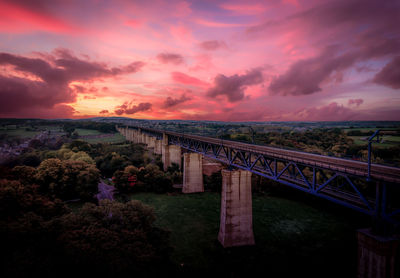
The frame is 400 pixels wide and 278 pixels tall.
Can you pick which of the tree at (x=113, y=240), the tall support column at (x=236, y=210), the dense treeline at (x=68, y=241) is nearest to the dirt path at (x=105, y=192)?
the dense treeline at (x=68, y=241)

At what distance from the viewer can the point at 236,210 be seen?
Answer: 27312 mm

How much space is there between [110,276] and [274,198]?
1521 inches

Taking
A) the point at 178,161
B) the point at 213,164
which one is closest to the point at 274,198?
the point at 213,164

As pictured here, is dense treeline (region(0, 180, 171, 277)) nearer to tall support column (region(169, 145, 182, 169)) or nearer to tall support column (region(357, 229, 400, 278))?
tall support column (region(357, 229, 400, 278))

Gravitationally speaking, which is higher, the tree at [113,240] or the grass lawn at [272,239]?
the tree at [113,240]

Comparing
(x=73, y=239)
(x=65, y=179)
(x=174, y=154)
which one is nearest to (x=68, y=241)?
(x=73, y=239)

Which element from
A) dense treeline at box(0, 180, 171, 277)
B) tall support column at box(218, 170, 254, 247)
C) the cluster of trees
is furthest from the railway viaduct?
the cluster of trees

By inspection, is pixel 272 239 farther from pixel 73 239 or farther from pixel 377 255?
pixel 73 239

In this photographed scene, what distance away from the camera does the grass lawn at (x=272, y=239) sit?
2342 centimetres

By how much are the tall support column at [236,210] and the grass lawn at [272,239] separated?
45.4 inches

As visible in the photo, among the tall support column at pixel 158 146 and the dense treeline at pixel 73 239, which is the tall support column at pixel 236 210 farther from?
the tall support column at pixel 158 146

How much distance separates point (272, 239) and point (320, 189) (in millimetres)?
14069

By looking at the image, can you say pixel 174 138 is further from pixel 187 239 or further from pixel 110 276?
pixel 110 276

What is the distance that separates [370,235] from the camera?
1552 cm
